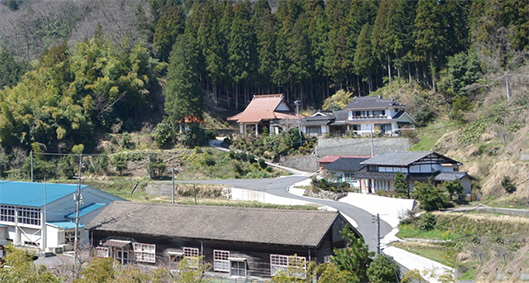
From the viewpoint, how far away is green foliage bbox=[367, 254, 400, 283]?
45.9 feet

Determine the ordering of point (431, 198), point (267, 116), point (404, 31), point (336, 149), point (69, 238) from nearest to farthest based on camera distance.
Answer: point (431, 198), point (69, 238), point (336, 149), point (404, 31), point (267, 116)

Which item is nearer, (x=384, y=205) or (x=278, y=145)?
(x=384, y=205)

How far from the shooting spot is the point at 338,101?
4294 centimetres

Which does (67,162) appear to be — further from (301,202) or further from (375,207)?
(375,207)

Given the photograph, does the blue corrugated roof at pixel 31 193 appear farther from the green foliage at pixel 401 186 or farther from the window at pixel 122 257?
the green foliage at pixel 401 186

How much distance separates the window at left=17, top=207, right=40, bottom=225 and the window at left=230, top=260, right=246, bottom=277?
10457mm

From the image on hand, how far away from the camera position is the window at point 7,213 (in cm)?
2472

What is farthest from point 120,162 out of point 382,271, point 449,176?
point 382,271

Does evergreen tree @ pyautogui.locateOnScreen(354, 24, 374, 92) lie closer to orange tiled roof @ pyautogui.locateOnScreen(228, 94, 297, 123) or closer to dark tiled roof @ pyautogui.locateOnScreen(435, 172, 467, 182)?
orange tiled roof @ pyautogui.locateOnScreen(228, 94, 297, 123)

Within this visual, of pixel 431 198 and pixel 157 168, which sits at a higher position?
pixel 157 168

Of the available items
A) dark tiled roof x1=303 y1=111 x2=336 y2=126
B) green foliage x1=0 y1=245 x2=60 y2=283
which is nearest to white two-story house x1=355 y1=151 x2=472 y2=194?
dark tiled roof x1=303 y1=111 x2=336 y2=126

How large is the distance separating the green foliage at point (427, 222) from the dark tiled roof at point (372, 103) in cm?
1430

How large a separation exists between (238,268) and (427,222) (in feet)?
27.2

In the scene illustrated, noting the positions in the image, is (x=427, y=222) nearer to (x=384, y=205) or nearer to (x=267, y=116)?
(x=384, y=205)
